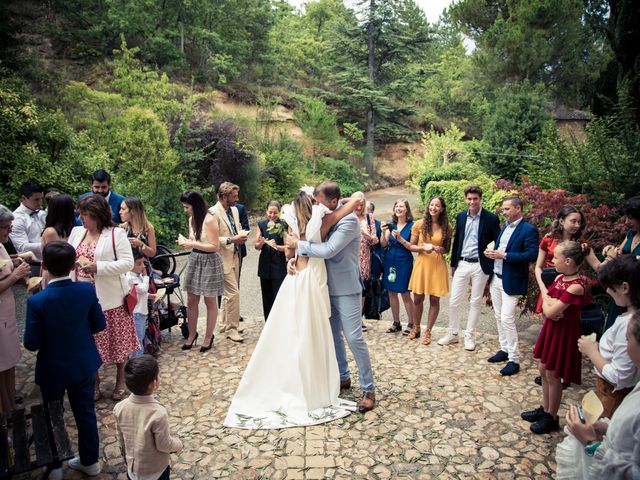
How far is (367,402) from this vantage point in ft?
14.7

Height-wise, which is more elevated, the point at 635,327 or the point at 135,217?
the point at 135,217

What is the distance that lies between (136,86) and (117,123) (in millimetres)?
1940

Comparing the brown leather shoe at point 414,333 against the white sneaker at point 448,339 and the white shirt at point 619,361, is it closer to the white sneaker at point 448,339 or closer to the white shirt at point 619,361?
the white sneaker at point 448,339

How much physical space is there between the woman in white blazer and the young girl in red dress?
3.99 m

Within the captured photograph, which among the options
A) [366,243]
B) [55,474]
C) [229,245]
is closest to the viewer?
[55,474]

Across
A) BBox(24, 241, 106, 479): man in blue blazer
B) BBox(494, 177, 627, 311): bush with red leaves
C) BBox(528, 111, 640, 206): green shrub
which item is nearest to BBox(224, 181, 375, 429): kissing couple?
BBox(24, 241, 106, 479): man in blue blazer

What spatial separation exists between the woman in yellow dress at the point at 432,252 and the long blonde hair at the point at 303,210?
211cm

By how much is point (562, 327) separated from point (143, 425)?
3468 mm

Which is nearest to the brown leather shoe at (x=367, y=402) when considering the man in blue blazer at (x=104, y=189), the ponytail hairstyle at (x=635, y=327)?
the ponytail hairstyle at (x=635, y=327)

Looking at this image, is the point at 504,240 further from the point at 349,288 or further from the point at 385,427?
the point at 385,427

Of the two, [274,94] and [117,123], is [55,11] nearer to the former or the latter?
[274,94]

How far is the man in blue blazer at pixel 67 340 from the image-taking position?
128 inches

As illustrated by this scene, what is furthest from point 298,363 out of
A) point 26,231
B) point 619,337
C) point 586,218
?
point 586,218

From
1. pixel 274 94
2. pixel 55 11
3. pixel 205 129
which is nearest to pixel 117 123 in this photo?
pixel 205 129
